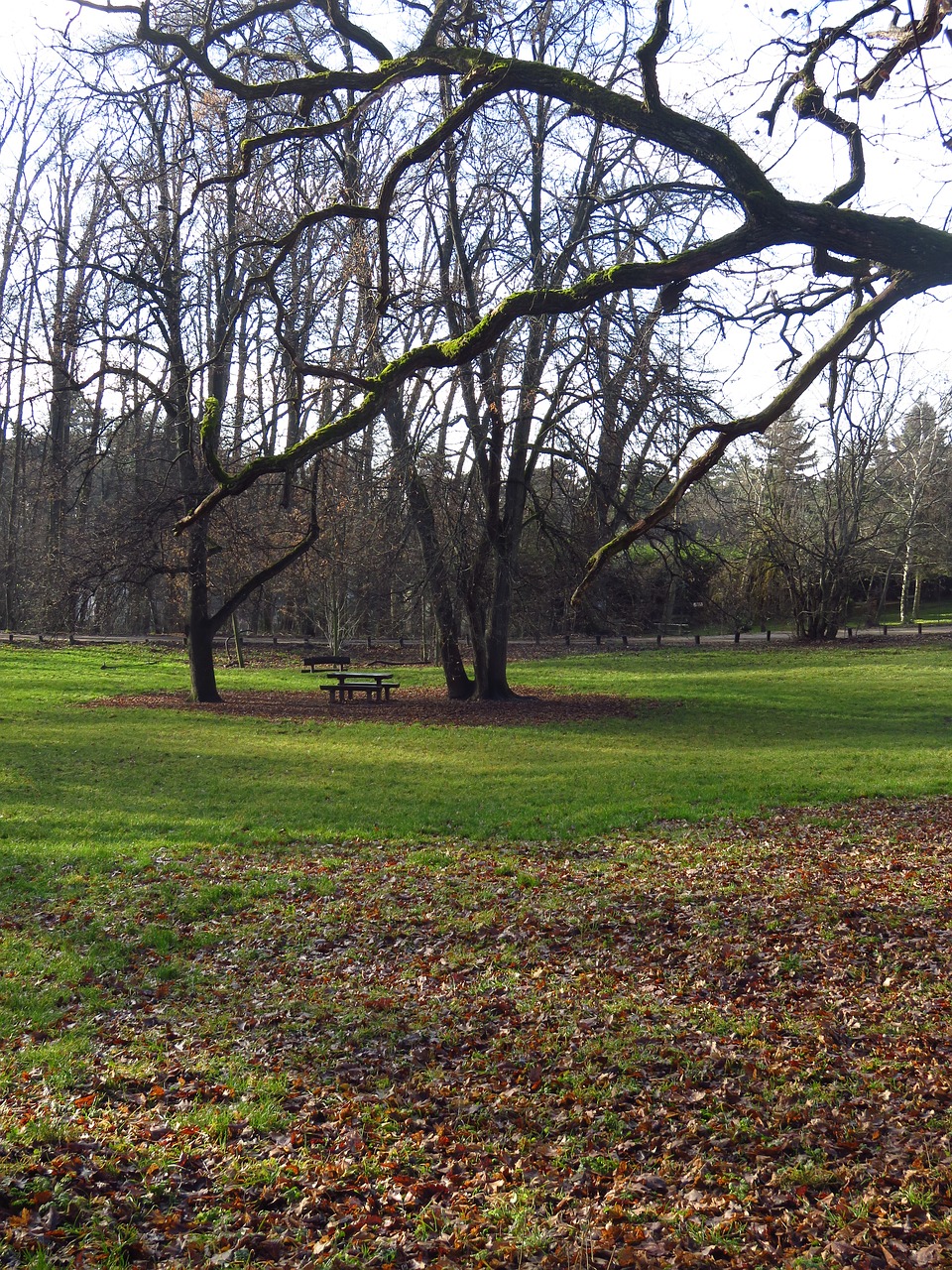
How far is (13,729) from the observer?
58.5 ft

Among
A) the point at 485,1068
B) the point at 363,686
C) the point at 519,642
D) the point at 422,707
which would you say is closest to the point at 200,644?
the point at 363,686

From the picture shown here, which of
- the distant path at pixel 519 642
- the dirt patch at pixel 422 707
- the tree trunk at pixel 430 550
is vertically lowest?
the dirt patch at pixel 422 707

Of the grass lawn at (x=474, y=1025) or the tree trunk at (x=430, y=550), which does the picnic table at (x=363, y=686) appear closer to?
the tree trunk at (x=430, y=550)

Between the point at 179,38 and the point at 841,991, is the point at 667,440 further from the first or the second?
the point at 841,991

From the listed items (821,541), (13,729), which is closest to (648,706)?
(13,729)

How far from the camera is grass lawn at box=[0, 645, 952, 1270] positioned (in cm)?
392

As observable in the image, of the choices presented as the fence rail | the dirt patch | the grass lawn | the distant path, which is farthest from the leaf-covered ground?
the fence rail

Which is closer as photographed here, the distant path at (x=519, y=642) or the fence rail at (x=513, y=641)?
the distant path at (x=519, y=642)

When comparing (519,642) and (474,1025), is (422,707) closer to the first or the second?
(474,1025)

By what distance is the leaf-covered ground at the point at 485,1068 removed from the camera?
386 centimetres

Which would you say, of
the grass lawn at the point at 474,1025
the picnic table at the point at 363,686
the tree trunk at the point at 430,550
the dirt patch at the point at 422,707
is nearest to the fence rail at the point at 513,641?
the dirt patch at the point at 422,707

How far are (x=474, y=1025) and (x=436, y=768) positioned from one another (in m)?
8.62

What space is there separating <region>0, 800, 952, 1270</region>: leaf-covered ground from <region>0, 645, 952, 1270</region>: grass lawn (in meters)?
0.02

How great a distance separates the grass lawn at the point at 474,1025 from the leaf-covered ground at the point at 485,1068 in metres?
0.02
